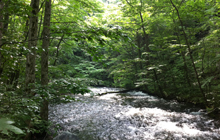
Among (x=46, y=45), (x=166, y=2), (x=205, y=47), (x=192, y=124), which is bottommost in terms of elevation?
(x=192, y=124)

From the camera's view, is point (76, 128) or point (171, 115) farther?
point (171, 115)

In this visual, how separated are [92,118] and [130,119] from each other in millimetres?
1769

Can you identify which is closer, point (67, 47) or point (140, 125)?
point (140, 125)

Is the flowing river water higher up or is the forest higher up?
the forest

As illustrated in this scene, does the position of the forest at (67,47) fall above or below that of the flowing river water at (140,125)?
above

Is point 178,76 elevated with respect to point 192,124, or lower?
elevated

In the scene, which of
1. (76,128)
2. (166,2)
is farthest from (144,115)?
(166,2)

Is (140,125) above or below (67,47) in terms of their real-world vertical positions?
below

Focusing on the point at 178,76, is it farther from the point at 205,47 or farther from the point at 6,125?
the point at 6,125

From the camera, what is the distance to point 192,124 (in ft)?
16.1

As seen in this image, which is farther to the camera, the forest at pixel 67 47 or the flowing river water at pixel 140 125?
the flowing river water at pixel 140 125

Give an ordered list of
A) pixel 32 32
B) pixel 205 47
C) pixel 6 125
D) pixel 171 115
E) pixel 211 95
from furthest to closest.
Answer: pixel 211 95 < pixel 171 115 < pixel 205 47 < pixel 32 32 < pixel 6 125

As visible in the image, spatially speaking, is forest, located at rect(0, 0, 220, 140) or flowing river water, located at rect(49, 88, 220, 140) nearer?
forest, located at rect(0, 0, 220, 140)

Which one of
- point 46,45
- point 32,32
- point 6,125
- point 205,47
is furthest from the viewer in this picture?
point 205,47
